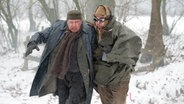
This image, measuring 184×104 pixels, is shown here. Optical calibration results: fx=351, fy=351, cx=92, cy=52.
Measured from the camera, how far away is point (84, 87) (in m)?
5.06

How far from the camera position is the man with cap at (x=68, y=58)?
4887 mm

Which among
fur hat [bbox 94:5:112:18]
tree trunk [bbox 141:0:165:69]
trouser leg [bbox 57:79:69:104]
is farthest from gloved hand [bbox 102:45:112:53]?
tree trunk [bbox 141:0:165:69]

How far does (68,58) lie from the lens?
490 cm

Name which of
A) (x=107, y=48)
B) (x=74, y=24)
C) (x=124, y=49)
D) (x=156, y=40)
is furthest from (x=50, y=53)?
(x=156, y=40)

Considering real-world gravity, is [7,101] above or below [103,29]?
below

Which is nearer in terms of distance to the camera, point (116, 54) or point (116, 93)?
point (116, 54)

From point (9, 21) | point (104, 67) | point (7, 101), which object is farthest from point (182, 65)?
point (9, 21)

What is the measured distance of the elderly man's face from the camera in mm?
4824

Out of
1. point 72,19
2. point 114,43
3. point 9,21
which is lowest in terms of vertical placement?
point 9,21

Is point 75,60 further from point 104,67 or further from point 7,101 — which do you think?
point 7,101

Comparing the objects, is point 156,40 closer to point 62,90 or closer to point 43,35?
point 62,90

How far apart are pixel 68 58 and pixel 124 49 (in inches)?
31.0

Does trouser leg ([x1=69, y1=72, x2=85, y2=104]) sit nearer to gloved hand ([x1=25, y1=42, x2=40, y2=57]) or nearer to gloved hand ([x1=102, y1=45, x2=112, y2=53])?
gloved hand ([x1=102, y1=45, x2=112, y2=53])

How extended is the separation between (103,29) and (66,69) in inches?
30.4
